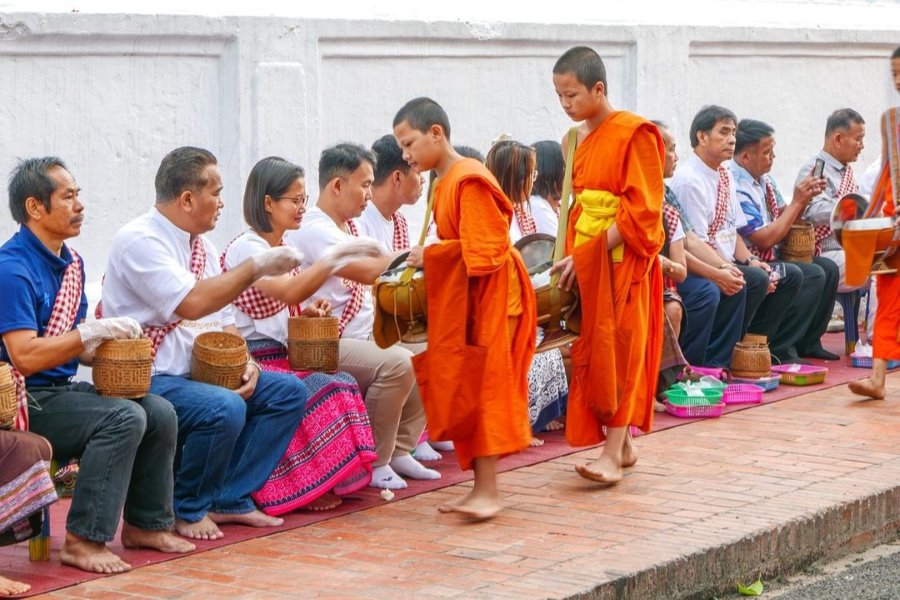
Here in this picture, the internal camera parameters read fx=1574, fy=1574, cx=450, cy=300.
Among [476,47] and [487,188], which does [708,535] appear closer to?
[487,188]

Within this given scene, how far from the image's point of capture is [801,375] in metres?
9.43

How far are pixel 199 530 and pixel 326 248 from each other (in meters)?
1.51

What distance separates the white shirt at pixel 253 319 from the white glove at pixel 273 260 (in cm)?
82

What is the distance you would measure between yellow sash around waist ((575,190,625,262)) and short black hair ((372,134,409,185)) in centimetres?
108

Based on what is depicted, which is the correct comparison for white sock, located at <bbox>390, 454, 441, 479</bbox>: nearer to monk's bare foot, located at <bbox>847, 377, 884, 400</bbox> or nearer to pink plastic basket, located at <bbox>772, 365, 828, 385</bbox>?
monk's bare foot, located at <bbox>847, 377, 884, 400</bbox>

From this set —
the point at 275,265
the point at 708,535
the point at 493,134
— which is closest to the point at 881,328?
the point at 493,134

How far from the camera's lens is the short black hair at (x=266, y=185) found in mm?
6609

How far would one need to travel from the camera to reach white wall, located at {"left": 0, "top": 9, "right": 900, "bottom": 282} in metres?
7.54

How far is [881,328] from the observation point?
29.2 ft

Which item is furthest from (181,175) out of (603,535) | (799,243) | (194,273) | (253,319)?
(799,243)

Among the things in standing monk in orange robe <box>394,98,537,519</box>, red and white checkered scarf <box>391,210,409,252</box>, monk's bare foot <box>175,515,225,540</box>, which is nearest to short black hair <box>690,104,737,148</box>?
red and white checkered scarf <box>391,210,409,252</box>

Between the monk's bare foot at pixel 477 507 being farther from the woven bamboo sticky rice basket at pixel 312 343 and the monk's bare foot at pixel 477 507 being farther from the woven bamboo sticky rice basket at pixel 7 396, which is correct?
the woven bamboo sticky rice basket at pixel 7 396

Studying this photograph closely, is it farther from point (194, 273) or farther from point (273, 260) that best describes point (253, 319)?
point (273, 260)

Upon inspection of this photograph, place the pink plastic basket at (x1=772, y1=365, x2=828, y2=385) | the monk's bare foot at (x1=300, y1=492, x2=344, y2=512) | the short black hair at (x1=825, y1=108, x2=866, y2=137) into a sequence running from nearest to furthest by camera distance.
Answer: the monk's bare foot at (x1=300, y1=492, x2=344, y2=512) < the pink plastic basket at (x1=772, y1=365, x2=828, y2=385) < the short black hair at (x1=825, y1=108, x2=866, y2=137)
